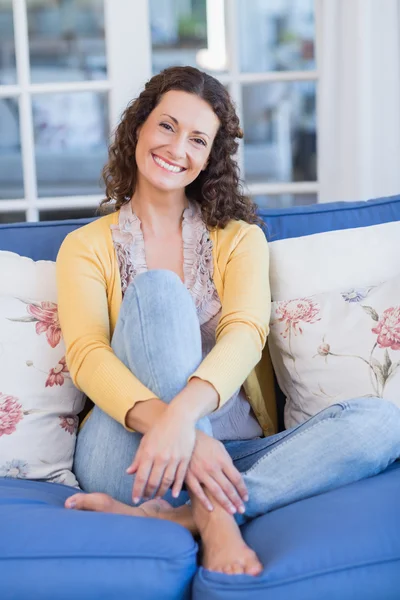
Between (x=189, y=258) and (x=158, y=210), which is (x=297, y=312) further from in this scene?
(x=158, y=210)

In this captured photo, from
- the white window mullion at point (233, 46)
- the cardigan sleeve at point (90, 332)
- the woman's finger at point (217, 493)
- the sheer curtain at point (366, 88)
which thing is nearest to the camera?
the woman's finger at point (217, 493)

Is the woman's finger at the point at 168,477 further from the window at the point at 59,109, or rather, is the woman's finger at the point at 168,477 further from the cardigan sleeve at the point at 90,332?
the window at the point at 59,109

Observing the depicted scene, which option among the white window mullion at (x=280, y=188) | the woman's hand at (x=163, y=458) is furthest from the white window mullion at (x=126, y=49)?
the woman's hand at (x=163, y=458)

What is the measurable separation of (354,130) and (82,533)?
5.75 feet

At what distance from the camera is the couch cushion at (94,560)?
128 cm

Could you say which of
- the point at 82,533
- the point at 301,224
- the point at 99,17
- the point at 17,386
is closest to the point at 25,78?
the point at 99,17

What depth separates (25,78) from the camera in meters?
2.87

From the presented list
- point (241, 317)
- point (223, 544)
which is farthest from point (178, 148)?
point (223, 544)

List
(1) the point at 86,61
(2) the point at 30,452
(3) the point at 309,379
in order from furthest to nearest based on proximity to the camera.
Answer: (1) the point at 86,61, (3) the point at 309,379, (2) the point at 30,452

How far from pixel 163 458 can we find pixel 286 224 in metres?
0.82

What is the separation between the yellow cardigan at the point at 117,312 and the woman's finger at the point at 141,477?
122 millimetres

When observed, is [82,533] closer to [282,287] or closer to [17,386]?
[17,386]

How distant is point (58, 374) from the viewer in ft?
5.97

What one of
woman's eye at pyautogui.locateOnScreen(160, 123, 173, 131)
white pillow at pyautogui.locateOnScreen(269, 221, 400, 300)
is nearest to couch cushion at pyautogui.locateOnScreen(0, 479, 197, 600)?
white pillow at pyautogui.locateOnScreen(269, 221, 400, 300)
